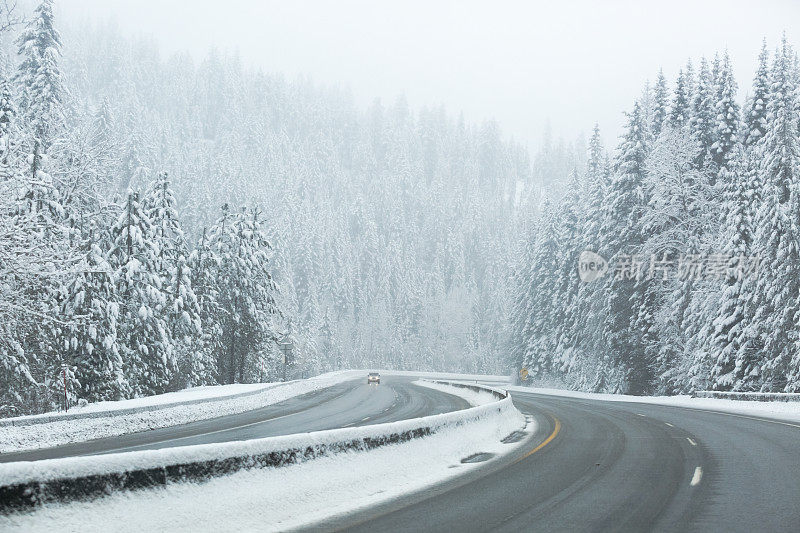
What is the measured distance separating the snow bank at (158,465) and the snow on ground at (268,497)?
0.34 feet

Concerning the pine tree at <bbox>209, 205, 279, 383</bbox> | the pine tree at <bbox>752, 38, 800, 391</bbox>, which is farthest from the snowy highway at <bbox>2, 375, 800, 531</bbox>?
the pine tree at <bbox>209, 205, 279, 383</bbox>

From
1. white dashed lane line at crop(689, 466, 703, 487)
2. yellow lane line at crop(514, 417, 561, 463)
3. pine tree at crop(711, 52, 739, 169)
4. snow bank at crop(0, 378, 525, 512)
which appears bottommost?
yellow lane line at crop(514, 417, 561, 463)

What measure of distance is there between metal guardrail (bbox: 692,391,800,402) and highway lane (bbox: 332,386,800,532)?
13.0 m

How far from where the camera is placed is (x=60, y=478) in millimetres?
7316

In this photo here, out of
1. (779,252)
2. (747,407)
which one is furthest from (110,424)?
(779,252)

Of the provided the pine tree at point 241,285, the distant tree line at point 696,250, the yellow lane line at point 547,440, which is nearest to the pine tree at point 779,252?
the distant tree line at point 696,250

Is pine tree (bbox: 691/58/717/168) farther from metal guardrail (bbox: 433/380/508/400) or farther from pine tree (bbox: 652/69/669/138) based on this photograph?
metal guardrail (bbox: 433/380/508/400)

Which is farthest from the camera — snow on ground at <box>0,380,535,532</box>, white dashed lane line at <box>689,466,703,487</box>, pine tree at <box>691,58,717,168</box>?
pine tree at <box>691,58,717,168</box>

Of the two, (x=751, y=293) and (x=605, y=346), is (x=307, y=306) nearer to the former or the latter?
(x=605, y=346)

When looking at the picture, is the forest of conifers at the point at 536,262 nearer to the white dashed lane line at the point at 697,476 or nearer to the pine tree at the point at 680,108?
the pine tree at the point at 680,108

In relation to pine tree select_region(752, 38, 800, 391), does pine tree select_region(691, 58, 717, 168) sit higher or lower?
higher

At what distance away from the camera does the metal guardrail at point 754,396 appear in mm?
31781

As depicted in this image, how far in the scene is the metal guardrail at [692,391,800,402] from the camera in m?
31.8

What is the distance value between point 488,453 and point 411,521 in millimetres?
8005
